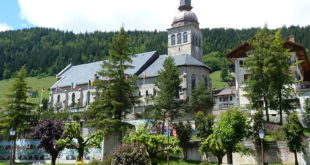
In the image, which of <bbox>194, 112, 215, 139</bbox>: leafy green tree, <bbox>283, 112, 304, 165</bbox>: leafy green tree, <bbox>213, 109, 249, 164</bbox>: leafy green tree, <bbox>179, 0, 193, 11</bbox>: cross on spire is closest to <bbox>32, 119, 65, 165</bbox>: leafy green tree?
<bbox>194, 112, 215, 139</bbox>: leafy green tree

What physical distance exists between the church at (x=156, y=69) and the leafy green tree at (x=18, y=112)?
20.2m

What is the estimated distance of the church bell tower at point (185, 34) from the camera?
6875cm

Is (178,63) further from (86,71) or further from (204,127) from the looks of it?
(86,71)

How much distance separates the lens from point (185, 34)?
6962cm

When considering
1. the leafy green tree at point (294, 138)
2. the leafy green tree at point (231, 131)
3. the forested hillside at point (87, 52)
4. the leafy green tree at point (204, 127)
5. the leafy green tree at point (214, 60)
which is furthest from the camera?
the forested hillside at point (87, 52)

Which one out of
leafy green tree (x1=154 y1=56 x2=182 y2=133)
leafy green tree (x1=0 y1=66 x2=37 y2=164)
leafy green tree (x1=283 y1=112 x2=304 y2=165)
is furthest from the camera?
leafy green tree (x1=0 y1=66 x2=37 y2=164)

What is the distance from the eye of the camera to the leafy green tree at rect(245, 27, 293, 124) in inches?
1361

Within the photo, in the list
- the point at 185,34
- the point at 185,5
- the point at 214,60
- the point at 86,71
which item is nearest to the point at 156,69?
the point at 185,34

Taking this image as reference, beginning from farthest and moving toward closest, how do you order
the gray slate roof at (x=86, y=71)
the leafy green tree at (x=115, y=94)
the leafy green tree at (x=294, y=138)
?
the gray slate roof at (x=86, y=71), the leafy green tree at (x=115, y=94), the leafy green tree at (x=294, y=138)

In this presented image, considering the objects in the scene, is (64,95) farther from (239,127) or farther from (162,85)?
(239,127)

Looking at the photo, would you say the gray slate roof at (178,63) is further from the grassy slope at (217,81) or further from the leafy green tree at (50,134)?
the grassy slope at (217,81)

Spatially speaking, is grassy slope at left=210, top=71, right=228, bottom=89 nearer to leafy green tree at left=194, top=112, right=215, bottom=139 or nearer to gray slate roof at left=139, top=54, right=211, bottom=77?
gray slate roof at left=139, top=54, right=211, bottom=77

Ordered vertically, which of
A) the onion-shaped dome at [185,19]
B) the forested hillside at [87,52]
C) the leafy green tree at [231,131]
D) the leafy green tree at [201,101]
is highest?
the forested hillside at [87,52]

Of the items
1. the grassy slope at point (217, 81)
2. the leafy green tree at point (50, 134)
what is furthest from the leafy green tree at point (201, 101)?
the grassy slope at point (217, 81)
